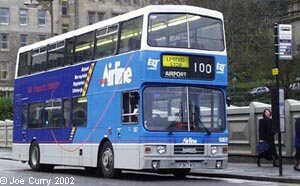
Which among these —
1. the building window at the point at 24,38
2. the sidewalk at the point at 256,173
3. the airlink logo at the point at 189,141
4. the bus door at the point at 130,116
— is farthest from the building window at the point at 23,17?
the airlink logo at the point at 189,141

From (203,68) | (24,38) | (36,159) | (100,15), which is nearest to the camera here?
(203,68)

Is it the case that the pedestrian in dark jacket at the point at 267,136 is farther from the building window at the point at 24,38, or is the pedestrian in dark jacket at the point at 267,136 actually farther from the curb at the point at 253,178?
the building window at the point at 24,38

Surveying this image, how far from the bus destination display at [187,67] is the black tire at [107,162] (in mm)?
3059

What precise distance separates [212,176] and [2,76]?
72732 millimetres

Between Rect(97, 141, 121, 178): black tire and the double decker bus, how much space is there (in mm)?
30

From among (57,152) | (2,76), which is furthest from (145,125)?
(2,76)

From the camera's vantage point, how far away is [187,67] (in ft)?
62.0

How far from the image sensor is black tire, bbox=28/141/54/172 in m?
24.9

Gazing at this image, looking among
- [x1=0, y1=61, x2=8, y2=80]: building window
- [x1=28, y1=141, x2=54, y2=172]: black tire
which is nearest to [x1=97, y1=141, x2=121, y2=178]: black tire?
[x1=28, y1=141, x2=54, y2=172]: black tire

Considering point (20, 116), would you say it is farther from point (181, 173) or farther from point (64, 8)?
point (64, 8)

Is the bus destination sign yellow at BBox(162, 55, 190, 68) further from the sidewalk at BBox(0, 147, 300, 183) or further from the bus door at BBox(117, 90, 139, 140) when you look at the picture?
the sidewalk at BBox(0, 147, 300, 183)

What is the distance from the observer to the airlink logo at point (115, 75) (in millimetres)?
19131

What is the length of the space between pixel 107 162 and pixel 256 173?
14.8ft

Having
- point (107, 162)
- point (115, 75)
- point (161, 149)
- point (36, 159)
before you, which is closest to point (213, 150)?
point (161, 149)
